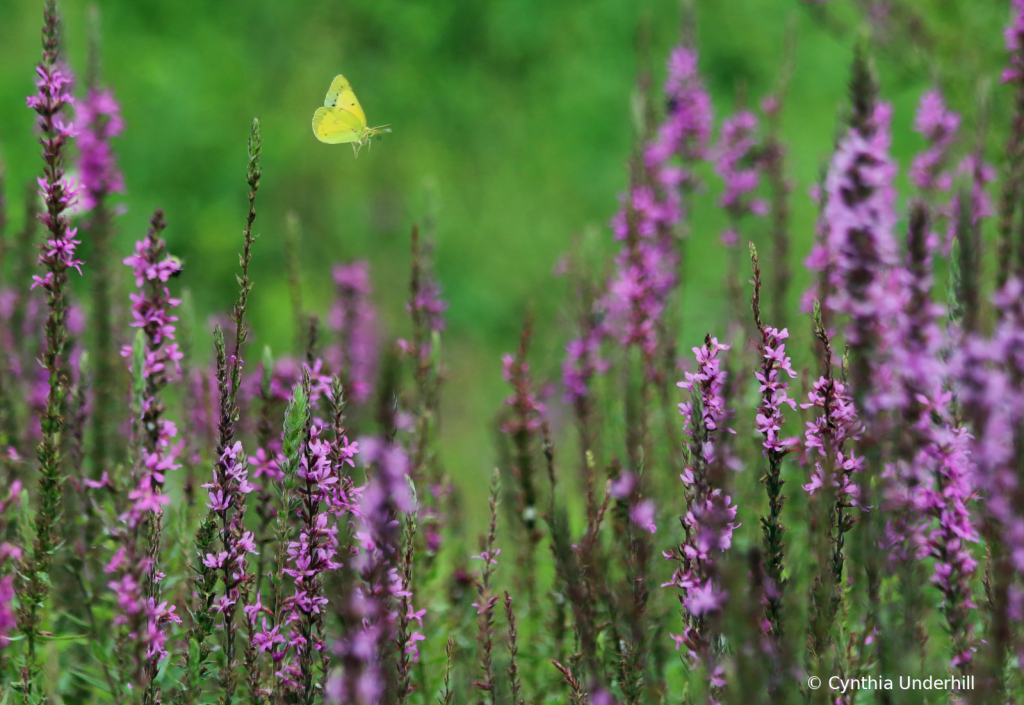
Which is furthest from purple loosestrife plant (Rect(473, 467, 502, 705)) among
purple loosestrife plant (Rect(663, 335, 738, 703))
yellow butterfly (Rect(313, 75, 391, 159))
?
yellow butterfly (Rect(313, 75, 391, 159))

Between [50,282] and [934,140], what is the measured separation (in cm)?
410

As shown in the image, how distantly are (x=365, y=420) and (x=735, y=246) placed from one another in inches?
87.6

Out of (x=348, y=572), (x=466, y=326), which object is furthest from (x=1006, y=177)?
(x=466, y=326)

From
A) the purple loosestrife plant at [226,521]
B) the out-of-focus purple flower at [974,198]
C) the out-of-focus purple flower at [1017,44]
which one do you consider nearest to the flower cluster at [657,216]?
the out-of-focus purple flower at [974,198]

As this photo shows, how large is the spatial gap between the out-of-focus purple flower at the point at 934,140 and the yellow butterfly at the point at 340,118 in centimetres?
273

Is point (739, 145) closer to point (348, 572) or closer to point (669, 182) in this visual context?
point (669, 182)

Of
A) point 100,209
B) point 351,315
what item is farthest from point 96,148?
point 351,315

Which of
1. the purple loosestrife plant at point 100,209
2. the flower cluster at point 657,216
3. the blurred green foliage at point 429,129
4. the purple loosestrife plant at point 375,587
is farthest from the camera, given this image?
the blurred green foliage at point 429,129

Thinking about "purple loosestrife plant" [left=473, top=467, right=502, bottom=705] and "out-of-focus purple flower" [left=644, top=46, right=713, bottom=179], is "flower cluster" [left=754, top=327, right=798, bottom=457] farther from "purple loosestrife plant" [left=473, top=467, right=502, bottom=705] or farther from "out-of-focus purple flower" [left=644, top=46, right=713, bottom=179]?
"out-of-focus purple flower" [left=644, top=46, right=713, bottom=179]

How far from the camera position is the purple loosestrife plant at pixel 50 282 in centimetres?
200

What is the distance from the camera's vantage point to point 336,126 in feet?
10.7

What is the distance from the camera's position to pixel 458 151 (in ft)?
38.6

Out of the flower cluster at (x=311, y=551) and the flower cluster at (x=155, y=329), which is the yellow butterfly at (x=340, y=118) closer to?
the flower cluster at (x=155, y=329)

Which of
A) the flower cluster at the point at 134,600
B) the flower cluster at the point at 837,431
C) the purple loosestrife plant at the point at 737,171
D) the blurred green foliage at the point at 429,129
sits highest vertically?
the blurred green foliage at the point at 429,129
